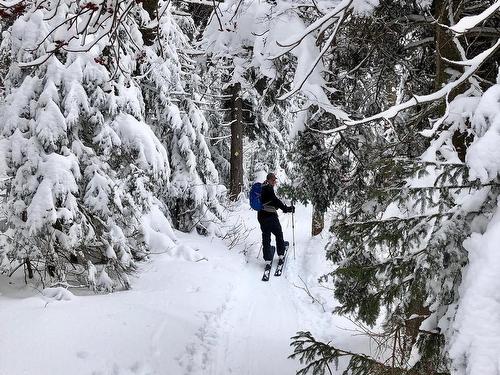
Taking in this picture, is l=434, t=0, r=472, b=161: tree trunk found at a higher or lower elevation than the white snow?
higher

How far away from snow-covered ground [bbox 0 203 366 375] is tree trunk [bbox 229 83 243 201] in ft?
24.8

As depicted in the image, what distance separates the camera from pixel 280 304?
8172 millimetres

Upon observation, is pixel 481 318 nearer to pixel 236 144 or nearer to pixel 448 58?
pixel 448 58

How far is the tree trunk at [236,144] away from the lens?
53.7 ft

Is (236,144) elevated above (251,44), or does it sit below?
below

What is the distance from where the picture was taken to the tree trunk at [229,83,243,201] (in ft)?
53.7

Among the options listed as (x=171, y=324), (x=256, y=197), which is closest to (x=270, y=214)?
(x=256, y=197)

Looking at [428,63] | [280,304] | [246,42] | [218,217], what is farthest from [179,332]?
[218,217]

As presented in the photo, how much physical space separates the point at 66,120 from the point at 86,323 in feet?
9.09

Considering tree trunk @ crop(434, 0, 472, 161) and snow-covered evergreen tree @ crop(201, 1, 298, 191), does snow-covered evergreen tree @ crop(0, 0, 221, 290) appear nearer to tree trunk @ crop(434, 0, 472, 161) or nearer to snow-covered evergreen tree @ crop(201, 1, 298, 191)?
snow-covered evergreen tree @ crop(201, 1, 298, 191)

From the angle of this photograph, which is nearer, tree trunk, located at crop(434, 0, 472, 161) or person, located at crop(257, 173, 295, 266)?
tree trunk, located at crop(434, 0, 472, 161)

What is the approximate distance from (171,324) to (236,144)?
11.3 m

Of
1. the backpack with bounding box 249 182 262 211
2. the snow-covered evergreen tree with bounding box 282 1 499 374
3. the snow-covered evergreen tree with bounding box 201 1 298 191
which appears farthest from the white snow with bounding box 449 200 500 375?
the backpack with bounding box 249 182 262 211

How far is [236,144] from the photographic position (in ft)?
54.1
